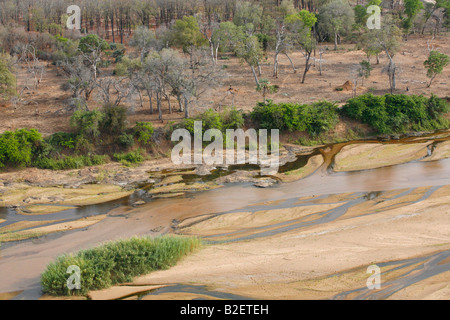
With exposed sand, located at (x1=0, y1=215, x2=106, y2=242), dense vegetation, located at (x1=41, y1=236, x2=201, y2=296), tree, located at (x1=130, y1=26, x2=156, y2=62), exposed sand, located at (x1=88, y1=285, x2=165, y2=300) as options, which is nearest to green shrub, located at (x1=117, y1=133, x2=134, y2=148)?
exposed sand, located at (x1=0, y1=215, x2=106, y2=242)

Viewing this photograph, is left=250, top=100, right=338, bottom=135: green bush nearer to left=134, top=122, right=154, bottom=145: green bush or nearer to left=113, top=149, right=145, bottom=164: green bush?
left=134, top=122, right=154, bottom=145: green bush

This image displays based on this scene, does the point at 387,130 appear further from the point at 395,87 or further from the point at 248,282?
the point at 248,282

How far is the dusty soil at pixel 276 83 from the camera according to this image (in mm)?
36344

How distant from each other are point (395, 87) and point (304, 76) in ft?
27.2

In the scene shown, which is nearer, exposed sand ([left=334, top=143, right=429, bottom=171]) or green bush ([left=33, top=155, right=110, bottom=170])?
green bush ([left=33, top=155, right=110, bottom=170])

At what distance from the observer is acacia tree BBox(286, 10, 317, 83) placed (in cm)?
4488

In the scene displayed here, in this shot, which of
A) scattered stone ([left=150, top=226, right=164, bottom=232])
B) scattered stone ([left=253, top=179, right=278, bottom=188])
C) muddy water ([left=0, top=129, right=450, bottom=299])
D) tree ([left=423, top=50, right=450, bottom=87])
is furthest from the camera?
tree ([left=423, top=50, right=450, bottom=87])

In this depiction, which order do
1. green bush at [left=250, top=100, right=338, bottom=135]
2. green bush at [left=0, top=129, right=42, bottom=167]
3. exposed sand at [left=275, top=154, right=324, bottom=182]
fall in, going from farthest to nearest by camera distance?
green bush at [left=250, top=100, right=338, bottom=135]
green bush at [left=0, top=129, right=42, bottom=167]
exposed sand at [left=275, top=154, right=324, bottom=182]

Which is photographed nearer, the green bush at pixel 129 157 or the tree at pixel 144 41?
the green bush at pixel 129 157

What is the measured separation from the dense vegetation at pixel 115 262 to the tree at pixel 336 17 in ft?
149

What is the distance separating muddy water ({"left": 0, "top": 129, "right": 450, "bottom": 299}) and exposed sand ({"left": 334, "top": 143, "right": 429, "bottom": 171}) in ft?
2.44

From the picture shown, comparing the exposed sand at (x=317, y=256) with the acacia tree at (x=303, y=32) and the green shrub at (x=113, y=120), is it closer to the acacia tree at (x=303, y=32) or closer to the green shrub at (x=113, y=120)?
the green shrub at (x=113, y=120)

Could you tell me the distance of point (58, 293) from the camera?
53.9 feet

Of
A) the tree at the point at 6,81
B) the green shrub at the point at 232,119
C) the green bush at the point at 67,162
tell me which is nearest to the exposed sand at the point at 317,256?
the green bush at the point at 67,162
